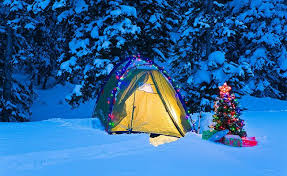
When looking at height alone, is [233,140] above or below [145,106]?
below

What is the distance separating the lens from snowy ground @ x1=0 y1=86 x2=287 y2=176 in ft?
14.0

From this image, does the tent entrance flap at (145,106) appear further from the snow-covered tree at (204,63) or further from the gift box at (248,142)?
the snow-covered tree at (204,63)

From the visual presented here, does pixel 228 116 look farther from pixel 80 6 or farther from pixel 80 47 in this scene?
pixel 80 6

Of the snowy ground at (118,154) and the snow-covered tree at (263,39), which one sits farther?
the snow-covered tree at (263,39)

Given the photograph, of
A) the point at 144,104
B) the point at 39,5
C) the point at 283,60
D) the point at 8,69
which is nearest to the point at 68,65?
the point at 39,5

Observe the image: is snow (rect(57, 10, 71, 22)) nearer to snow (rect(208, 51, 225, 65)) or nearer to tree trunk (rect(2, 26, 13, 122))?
tree trunk (rect(2, 26, 13, 122))

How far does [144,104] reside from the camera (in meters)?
7.42

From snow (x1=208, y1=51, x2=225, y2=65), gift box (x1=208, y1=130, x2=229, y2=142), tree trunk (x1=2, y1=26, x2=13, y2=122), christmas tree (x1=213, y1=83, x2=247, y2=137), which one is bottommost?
gift box (x1=208, y1=130, x2=229, y2=142)

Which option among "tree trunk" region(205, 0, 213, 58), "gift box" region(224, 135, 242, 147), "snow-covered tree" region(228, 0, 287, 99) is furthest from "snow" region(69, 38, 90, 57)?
"snow-covered tree" region(228, 0, 287, 99)

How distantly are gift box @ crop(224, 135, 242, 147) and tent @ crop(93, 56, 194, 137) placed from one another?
1.25 metres

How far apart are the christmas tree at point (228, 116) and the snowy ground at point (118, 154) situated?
0.64 m

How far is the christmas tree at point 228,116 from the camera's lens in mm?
6414

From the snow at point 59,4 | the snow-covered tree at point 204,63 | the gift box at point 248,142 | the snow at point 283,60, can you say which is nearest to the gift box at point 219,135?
the gift box at point 248,142

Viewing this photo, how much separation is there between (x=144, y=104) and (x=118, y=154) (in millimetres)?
2604
